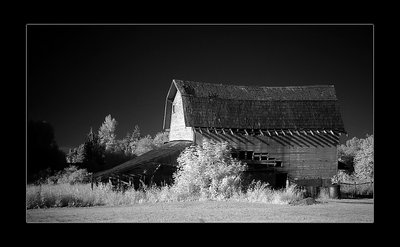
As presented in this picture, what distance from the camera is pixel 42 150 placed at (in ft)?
140

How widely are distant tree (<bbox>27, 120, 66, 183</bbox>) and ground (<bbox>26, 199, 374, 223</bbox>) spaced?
21706mm

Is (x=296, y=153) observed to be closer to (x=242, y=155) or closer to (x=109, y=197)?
(x=242, y=155)

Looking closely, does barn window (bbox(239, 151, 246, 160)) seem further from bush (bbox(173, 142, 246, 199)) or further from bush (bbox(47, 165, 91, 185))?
bush (bbox(47, 165, 91, 185))

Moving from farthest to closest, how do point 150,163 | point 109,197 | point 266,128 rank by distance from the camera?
point 266,128, point 150,163, point 109,197

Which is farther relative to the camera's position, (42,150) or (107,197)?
(42,150)

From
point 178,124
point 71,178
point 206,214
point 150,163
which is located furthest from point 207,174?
point 71,178

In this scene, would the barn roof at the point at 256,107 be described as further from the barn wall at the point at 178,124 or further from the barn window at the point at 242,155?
the barn window at the point at 242,155

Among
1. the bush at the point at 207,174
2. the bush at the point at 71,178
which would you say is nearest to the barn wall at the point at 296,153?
the bush at the point at 207,174

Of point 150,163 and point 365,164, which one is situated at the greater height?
point 150,163

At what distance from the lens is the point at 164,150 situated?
32219mm

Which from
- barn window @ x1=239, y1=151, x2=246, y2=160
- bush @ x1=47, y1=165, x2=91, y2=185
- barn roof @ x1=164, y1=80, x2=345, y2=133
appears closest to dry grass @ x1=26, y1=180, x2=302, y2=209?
barn window @ x1=239, y1=151, x2=246, y2=160

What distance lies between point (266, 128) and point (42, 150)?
19823 millimetres

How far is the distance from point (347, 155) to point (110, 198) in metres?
39.6
